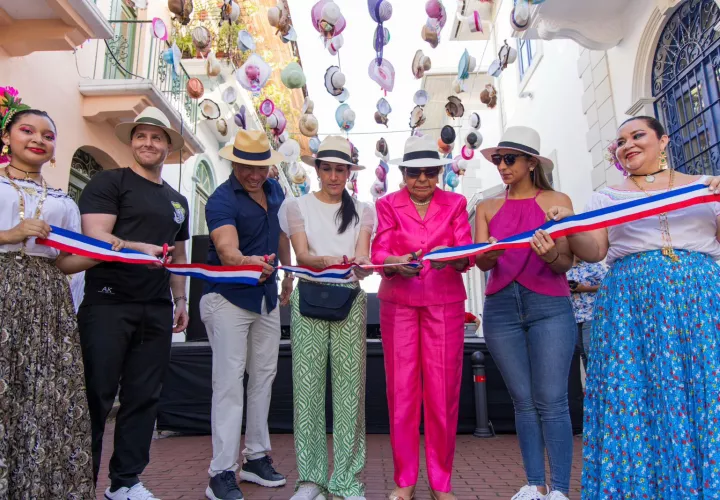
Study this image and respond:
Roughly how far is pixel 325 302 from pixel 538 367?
1226 mm

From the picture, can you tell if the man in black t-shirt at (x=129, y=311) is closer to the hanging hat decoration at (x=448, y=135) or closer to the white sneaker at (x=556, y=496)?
the white sneaker at (x=556, y=496)

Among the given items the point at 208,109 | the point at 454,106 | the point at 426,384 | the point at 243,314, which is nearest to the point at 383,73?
the point at 454,106

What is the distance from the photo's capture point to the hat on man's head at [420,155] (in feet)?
10.5

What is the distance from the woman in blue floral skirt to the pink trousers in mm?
767

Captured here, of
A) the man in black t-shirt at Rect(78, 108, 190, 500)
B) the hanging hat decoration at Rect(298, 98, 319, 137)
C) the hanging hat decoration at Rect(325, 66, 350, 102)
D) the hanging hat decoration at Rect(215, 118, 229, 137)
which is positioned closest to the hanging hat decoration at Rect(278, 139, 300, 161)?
the hanging hat decoration at Rect(298, 98, 319, 137)

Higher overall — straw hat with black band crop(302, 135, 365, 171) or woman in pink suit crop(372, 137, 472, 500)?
straw hat with black band crop(302, 135, 365, 171)

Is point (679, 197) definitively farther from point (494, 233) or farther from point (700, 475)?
point (700, 475)

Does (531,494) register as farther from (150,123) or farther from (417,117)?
(417,117)

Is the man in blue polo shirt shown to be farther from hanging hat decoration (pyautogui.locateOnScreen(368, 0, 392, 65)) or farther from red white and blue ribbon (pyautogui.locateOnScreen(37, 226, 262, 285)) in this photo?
hanging hat decoration (pyautogui.locateOnScreen(368, 0, 392, 65))

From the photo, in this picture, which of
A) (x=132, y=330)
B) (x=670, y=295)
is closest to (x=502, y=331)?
(x=670, y=295)

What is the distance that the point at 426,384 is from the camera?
10.2 feet

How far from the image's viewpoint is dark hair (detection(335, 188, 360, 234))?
3373 millimetres

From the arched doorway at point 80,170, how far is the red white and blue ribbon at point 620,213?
713 cm

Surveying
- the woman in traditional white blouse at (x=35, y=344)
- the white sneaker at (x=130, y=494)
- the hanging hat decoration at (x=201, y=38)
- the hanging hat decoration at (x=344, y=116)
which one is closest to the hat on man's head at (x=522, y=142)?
the woman in traditional white blouse at (x=35, y=344)
